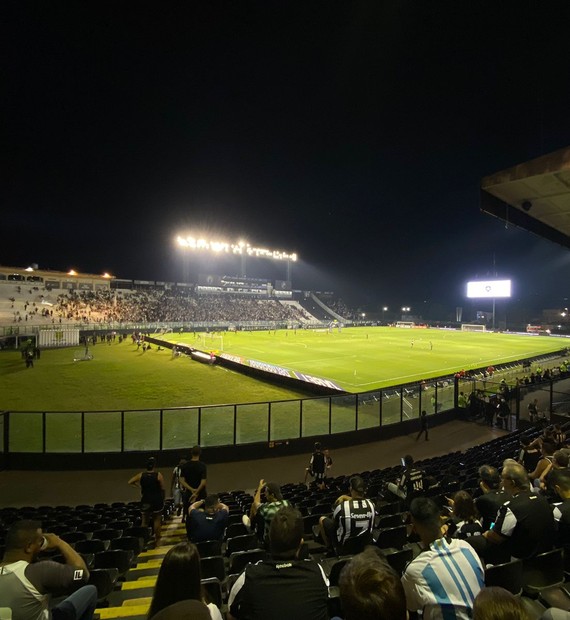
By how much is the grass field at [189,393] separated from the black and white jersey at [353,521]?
8.80m

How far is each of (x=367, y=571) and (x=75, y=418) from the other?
17.1 m

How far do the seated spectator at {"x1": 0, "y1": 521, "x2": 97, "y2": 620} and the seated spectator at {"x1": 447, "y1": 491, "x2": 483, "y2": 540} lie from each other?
12.8ft

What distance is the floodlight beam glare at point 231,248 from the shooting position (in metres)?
90.9

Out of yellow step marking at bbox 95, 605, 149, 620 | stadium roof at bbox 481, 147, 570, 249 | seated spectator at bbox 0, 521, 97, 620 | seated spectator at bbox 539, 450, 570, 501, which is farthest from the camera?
stadium roof at bbox 481, 147, 570, 249

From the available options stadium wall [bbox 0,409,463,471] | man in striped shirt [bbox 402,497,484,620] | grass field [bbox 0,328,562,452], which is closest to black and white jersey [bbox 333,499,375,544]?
man in striped shirt [bbox 402,497,484,620]

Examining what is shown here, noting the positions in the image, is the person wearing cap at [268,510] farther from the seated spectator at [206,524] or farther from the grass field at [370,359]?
the grass field at [370,359]

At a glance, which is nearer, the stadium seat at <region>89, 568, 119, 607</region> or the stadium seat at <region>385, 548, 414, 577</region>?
the stadium seat at <region>385, 548, 414, 577</region>

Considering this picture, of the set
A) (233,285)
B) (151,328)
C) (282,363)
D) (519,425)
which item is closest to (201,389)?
(282,363)

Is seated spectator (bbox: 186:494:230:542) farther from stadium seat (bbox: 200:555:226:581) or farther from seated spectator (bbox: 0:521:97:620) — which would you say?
seated spectator (bbox: 0:521:97:620)

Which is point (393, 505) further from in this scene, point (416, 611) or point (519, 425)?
point (519, 425)

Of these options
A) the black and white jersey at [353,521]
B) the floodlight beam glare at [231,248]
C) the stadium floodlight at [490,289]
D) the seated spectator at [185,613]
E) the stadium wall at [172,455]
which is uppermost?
the floodlight beam glare at [231,248]

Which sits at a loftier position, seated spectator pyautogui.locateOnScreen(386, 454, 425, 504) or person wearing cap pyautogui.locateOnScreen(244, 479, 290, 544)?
person wearing cap pyautogui.locateOnScreen(244, 479, 290, 544)

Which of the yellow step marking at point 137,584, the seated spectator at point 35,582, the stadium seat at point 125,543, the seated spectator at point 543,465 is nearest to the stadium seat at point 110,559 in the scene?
the yellow step marking at point 137,584

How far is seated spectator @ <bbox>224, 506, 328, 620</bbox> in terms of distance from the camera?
2.37 metres
